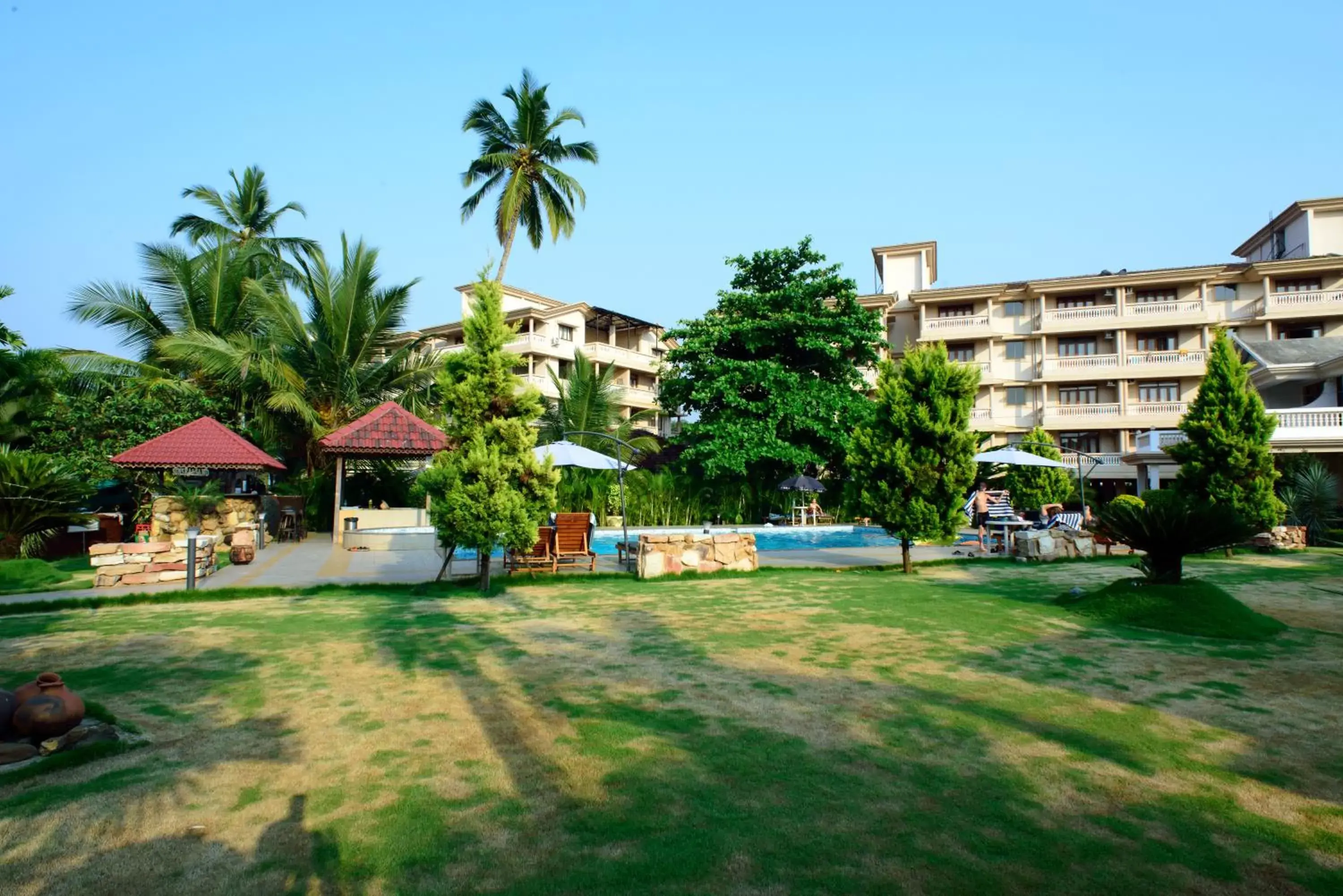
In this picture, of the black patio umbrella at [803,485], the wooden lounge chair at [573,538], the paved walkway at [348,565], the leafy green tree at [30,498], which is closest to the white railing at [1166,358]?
the black patio umbrella at [803,485]

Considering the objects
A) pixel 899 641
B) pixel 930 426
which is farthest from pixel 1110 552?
pixel 899 641

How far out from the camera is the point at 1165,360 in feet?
119

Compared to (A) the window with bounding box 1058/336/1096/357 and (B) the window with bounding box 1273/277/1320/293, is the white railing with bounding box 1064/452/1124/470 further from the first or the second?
(B) the window with bounding box 1273/277/1320/293

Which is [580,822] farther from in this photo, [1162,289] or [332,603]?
[1162,289]

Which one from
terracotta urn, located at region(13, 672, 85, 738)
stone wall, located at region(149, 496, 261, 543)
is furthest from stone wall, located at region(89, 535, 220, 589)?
Result: terracotta urn, located at region(13, 672, 85, 738)

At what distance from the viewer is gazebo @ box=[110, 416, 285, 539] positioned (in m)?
17.3

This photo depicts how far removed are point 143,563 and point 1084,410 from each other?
1516 inches

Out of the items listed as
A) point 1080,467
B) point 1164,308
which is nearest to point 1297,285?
point 1164,308

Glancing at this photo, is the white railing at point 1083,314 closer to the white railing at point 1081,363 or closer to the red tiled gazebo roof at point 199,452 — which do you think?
the white railing at point 1081,363

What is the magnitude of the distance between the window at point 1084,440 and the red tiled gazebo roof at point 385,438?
102 feet

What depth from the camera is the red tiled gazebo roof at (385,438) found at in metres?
19.5

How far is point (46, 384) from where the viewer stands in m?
20.2

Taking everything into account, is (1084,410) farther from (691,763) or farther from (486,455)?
(691,763)

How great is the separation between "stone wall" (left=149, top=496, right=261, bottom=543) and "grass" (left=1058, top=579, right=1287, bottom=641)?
1532 cm
